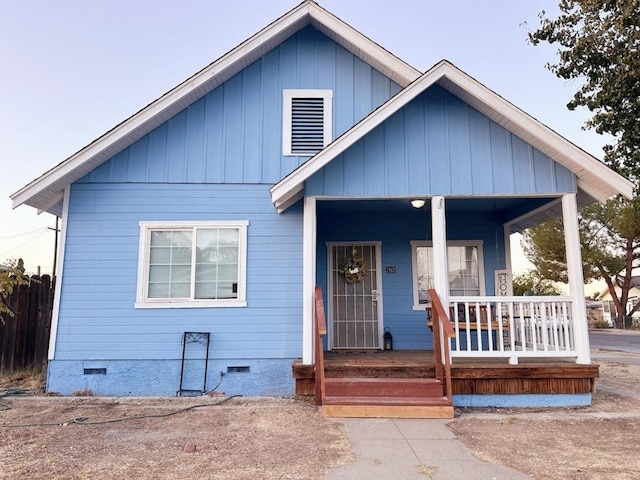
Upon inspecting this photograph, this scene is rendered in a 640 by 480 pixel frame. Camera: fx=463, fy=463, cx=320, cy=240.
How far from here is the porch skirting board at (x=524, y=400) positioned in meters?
5.96

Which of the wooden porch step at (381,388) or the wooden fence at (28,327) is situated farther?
the wooden fence at (28,327)

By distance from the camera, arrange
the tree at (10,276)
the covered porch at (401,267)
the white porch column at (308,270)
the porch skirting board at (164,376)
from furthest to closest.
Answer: the covered porch at (401,267)
the porch skirting board at (164,376)
the tree at (10,276)
the white porch column at (308,270)

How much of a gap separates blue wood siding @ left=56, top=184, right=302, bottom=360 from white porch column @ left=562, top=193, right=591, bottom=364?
3.76 meters

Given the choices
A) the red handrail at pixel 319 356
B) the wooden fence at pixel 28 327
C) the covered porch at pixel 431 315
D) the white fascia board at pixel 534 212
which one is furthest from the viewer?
the wooden fence at pixel 28 327

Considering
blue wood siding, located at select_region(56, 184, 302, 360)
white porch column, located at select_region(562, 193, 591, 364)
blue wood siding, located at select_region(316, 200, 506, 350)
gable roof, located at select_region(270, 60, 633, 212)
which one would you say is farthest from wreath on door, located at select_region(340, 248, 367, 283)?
white porch column, located at select_region(562, 193, 591, 364)

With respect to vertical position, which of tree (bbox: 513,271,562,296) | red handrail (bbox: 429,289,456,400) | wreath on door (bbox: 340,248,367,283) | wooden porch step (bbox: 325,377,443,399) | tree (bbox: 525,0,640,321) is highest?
tree (bbox: 525,0,640,321)

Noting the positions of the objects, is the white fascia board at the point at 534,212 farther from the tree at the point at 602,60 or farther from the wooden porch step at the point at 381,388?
the tree at the point at 602,60

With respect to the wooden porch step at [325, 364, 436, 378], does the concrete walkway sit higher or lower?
lower

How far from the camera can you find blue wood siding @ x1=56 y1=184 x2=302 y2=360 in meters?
6.75

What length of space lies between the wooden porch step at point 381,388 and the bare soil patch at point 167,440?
0.40 metres

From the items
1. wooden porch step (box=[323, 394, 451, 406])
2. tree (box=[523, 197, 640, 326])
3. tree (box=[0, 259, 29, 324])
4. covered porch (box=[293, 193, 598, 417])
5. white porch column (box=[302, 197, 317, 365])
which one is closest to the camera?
wooden porch step (box=[323, 394, 451, 406])

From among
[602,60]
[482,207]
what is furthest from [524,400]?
[602,60]

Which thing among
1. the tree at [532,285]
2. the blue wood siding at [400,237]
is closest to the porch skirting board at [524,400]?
the blue wood siding at [400,237]

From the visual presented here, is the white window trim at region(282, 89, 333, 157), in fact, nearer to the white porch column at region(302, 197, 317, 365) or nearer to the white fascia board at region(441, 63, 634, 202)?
the white porch column at region(302, 197, 317, 365)
